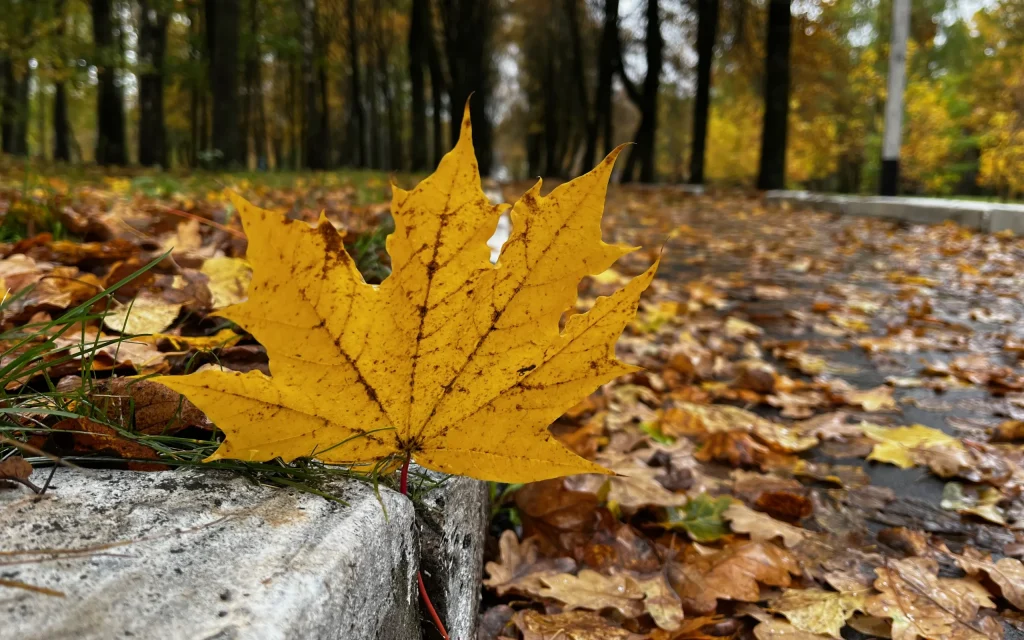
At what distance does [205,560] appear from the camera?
0.61 metres

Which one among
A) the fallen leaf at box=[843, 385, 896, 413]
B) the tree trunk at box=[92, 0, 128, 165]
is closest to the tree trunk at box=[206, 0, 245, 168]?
the tree trunk at box=[92, 0, 128, 165]

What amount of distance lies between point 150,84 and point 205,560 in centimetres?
1983

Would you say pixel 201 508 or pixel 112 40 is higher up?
pixel 112 40

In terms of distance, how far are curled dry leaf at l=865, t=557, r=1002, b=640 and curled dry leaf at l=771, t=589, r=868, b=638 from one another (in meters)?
0.03

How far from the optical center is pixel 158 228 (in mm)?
2396

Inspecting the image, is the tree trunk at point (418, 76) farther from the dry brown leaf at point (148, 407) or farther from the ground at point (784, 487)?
the dry brown leaf at point (148, 407)

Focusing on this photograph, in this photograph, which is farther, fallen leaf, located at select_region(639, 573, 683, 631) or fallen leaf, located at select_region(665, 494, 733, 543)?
fallen leaf, located at select_region(665, 494, 733, 543)

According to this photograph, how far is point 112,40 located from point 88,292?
14.6 metres

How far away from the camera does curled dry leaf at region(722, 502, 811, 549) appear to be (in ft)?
4.46

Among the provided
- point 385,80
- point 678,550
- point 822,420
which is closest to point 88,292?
point 678,550

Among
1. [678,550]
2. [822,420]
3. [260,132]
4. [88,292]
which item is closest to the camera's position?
[678,550]

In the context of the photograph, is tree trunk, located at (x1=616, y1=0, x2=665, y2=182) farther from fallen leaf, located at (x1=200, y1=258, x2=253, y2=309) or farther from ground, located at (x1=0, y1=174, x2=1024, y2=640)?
fallen leaf, located at (x1=200, y1=258, x2=253, y2=309)

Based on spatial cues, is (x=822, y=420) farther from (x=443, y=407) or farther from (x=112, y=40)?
(x=112, y=40)

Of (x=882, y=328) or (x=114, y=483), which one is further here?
(x=882, y=328)
